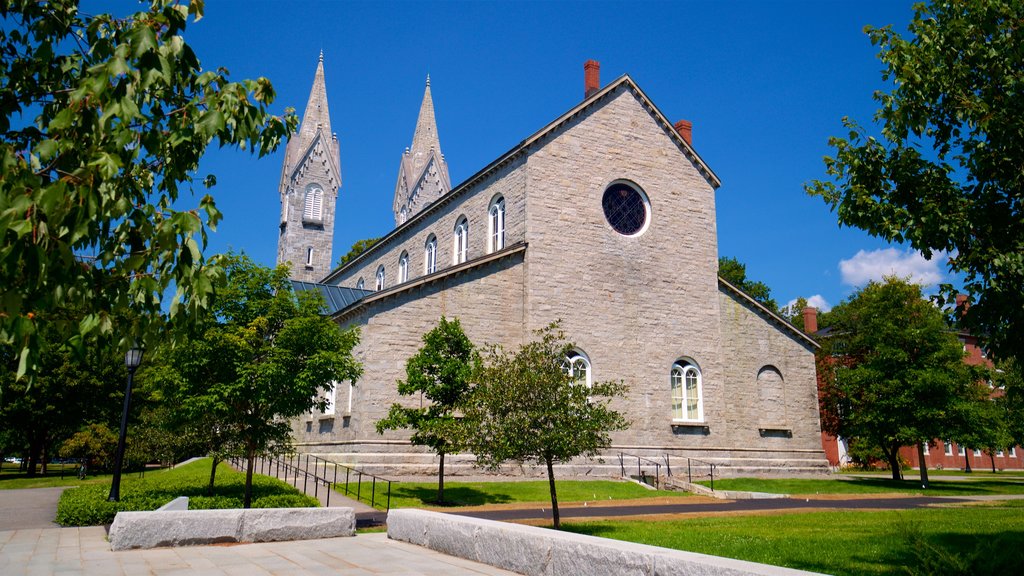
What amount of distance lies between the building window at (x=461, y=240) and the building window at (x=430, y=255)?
2409mm

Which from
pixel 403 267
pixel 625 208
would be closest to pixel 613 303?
pixel 625 208

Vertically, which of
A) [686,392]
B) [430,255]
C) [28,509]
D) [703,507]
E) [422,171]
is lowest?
[28,509]

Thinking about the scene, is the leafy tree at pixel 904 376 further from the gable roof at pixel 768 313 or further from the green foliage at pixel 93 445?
the green foliage at pixel 93 445

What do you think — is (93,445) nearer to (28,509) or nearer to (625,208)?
(28,509)

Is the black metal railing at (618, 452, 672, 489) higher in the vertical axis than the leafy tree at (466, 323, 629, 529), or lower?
lower

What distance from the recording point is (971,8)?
8.38 metres

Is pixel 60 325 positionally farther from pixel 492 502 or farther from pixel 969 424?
pixel 969 424

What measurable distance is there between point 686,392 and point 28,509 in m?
25.0

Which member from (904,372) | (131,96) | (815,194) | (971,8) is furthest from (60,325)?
(904,372)

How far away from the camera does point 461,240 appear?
35.1 meters

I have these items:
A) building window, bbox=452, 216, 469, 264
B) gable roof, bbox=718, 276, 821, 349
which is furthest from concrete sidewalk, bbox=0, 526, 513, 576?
gable roof, bbox=718, 276, 821, 349

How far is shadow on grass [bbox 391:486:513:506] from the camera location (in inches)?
841

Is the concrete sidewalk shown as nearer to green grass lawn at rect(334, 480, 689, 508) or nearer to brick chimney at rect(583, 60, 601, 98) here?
green grass lawn at rect(334, 480, 689, 508)

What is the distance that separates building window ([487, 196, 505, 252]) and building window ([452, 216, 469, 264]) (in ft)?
6.90
